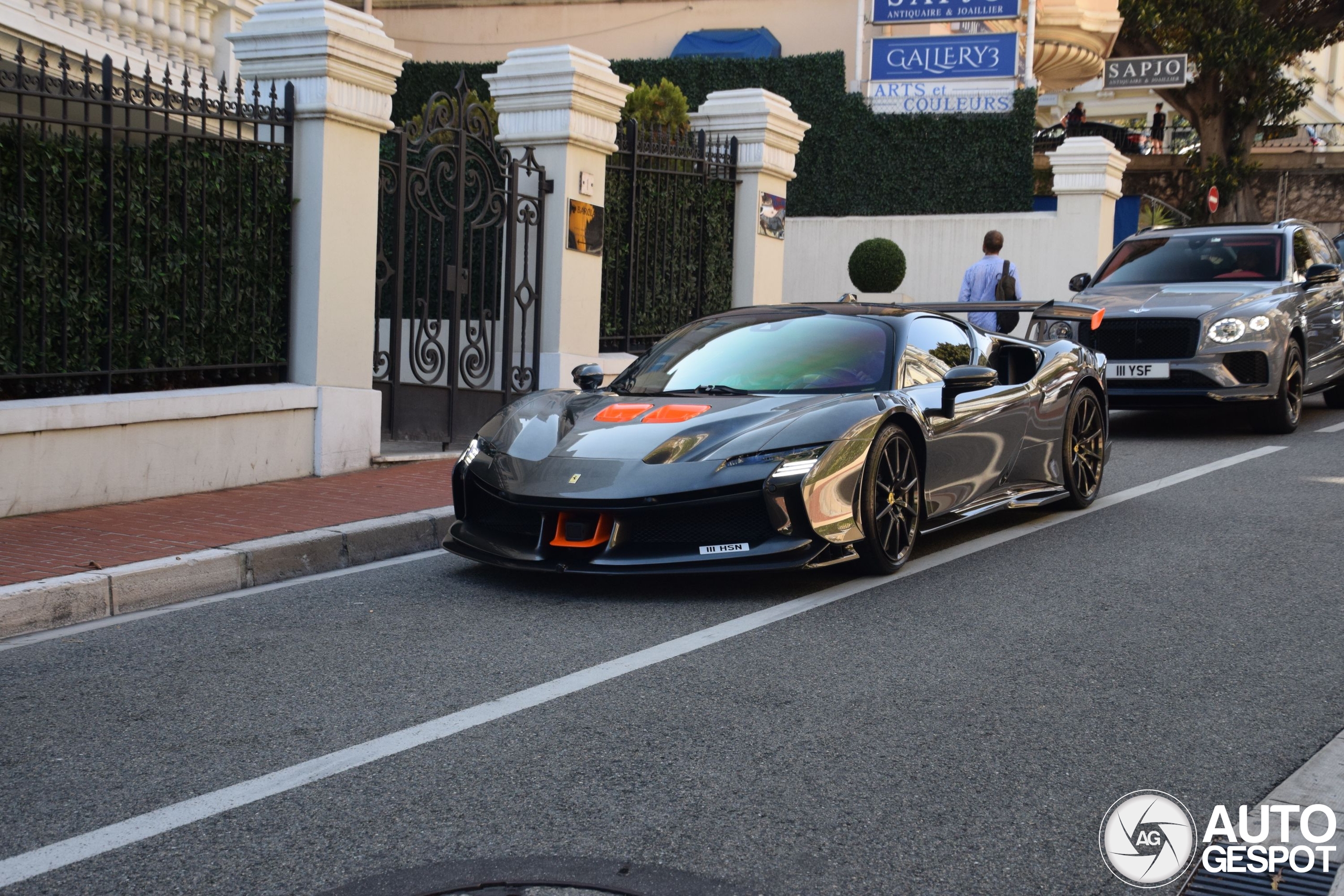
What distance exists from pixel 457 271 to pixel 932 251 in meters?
14.2

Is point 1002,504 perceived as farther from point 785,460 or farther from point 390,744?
point 390,744

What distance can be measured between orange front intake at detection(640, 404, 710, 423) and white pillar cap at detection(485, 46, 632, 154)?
18.5ft

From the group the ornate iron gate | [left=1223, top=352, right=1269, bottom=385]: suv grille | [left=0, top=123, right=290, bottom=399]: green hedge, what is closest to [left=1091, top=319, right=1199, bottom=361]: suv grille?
[left=1223, top=352, right=1269, bottom=385]: suv grille

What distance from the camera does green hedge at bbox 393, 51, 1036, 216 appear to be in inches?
954

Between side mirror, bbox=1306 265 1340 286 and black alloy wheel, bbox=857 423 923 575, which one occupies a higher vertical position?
side mirror, bbox=1306 265 1340 286

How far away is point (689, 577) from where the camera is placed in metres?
6.46

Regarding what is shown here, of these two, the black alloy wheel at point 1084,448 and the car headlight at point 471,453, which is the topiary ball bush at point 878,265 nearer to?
the black alloy wheel at point 1084,448

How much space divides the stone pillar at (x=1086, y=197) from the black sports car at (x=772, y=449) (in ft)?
49.3

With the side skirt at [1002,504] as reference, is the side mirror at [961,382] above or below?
above

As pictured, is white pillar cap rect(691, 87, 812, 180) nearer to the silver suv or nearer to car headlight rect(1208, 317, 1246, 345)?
the silver suv

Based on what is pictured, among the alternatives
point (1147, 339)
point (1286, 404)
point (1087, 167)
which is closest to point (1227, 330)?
point (1147, 339)

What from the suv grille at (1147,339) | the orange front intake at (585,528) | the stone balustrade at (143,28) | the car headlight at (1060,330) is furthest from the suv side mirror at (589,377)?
the suv grille at (1147,339)

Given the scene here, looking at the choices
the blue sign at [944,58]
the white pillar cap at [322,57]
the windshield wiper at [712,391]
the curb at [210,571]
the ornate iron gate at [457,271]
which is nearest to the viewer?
the curb at [210,571]

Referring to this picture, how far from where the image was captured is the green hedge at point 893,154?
2423cm
